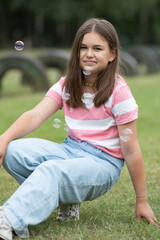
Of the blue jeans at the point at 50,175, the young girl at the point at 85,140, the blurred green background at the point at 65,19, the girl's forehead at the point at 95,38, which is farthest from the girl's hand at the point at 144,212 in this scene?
the blurred green background at the point at 65,19

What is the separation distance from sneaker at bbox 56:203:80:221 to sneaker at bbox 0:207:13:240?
0.53 m

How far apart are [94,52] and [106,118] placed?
424 mm

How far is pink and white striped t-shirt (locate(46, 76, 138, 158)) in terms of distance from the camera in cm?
293

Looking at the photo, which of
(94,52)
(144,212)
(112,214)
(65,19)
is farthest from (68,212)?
(65,19)

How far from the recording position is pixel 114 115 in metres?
2.97

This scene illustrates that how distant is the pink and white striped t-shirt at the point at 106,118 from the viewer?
2.93m

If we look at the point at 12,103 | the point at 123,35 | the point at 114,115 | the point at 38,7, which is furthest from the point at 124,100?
the point at 123,35

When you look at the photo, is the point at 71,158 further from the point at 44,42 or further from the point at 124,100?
the point at 44,42

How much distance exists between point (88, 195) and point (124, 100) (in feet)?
2.04

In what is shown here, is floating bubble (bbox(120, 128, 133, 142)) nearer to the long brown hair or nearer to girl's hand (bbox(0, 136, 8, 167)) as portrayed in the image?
the long brown hair

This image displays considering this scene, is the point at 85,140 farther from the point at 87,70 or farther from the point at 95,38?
the point at 95,38

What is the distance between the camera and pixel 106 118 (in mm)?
3012

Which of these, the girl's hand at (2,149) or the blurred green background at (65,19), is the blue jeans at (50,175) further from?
the blurred green background at (65,19)

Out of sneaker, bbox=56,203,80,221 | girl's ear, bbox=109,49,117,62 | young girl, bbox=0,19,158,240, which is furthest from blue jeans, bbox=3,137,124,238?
girl's ear, bbox=109,49,117,62
